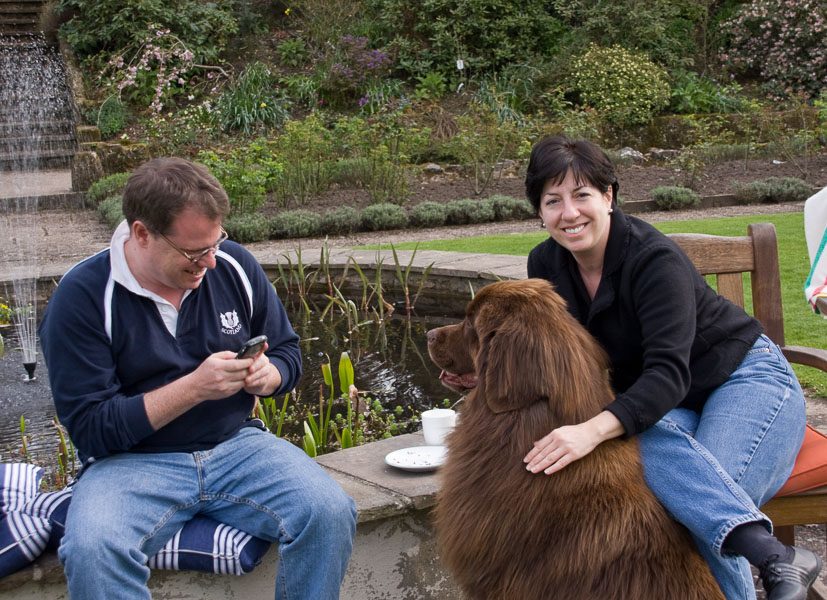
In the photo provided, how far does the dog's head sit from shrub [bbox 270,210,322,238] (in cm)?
820

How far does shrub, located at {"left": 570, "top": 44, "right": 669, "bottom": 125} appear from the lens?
51.2 feet

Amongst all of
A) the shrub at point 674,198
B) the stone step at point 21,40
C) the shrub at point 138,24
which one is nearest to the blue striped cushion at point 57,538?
the shrub at point 674,198

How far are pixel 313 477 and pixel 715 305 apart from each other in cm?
139

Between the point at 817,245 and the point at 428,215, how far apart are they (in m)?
8.60

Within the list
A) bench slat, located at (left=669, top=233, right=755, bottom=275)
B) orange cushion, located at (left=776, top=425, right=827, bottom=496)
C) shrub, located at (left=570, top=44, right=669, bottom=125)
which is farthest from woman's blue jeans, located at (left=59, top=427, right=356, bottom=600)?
shrub, located at (left=570, top=44, right=669, bottom=125)

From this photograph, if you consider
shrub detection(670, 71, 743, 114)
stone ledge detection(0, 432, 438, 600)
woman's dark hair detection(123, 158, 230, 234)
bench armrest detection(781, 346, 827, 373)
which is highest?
shrub detection(670, 71, 743, 114)

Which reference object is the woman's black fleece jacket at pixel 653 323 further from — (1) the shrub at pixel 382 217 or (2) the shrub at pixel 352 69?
(2) the shrub at pixel 352 69

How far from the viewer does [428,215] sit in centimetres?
1108

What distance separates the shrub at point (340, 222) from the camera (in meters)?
10.7

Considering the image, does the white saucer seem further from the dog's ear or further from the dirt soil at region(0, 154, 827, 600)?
the dirt soil at region(0, 154, 827, 600)

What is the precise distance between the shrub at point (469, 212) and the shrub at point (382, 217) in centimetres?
69

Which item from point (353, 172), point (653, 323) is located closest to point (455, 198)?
point (353, 172)

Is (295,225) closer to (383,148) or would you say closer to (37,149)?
(383,148)

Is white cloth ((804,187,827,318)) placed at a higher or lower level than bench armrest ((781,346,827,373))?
higher
